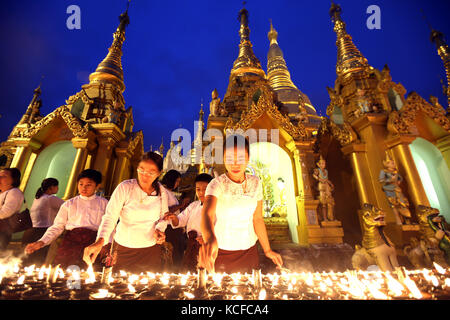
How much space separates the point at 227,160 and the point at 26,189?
10196mm

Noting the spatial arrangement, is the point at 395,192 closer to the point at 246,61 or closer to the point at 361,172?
the point at 361,172

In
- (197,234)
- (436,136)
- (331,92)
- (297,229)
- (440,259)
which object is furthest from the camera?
(331,92)

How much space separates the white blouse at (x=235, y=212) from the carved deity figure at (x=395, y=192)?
23.7 ft

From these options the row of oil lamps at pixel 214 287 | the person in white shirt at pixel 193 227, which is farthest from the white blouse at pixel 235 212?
the person in white shirt at pixel 193 227

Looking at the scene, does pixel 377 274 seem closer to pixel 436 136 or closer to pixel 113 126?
pixel 113 126

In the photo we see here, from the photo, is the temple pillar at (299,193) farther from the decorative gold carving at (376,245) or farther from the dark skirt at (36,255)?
the dark skirt at (36,255)

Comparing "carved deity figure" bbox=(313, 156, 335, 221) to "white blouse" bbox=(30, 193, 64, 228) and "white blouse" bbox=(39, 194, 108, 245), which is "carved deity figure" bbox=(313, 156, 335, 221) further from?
"white blouse" bbox=(30, 193, 64, 228)

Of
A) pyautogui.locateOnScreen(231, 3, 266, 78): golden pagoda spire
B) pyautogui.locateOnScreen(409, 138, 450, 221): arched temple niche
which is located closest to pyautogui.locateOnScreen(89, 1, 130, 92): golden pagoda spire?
pyautogui.locateOnScreen(231, 3, 266, 78): golden pagoda spire

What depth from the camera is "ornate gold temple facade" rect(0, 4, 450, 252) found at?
732cm

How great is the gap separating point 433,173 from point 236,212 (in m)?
11.9

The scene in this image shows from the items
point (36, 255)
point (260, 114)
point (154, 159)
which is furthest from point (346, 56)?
point (36, 255)
